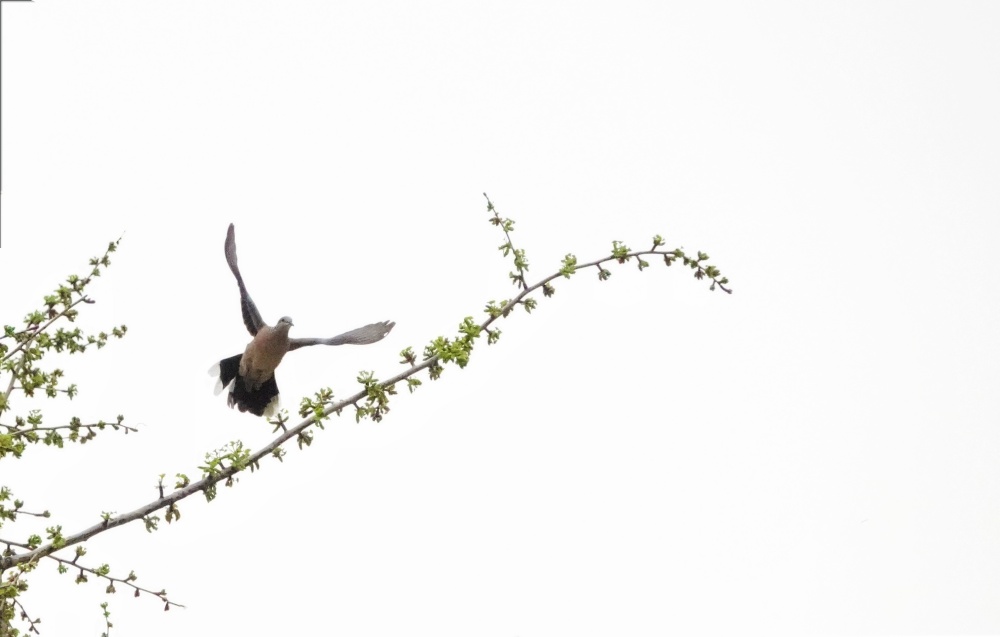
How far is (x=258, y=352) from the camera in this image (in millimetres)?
3264

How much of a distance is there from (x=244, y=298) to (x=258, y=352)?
216 mm

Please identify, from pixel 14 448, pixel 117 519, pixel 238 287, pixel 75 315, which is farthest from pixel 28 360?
pixel 117 519

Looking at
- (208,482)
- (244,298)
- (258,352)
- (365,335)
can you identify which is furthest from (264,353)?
(208,482)

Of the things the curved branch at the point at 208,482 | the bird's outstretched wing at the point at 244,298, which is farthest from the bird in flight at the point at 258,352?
the curved branch at the point at 208,482

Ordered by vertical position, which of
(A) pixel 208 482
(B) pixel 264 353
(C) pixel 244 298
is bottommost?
(A) pixel 208 482

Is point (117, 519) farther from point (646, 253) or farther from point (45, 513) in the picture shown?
point (646, 253)

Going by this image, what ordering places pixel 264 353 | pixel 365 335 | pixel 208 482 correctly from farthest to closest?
pixel 264 353
pixel 365 335
pixel 208 482

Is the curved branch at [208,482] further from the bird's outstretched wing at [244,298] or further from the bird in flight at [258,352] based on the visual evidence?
the bird's outstretched wing at [244,298]

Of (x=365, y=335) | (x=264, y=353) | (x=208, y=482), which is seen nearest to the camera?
(x=208, y=482)

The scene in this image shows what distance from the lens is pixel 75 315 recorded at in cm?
292

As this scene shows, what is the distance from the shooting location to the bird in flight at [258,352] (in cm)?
290

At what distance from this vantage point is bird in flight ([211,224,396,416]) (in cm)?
290

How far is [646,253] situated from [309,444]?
1.20 metres

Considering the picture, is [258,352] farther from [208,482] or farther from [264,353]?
[208,482]
